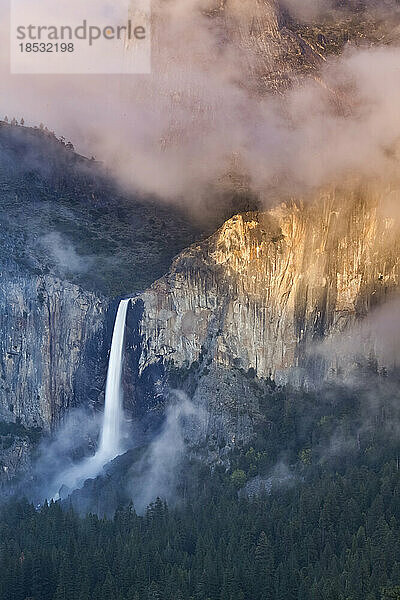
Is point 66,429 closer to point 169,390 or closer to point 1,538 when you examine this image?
point 169,390

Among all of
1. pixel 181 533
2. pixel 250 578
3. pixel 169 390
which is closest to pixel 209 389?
pixel 169 390

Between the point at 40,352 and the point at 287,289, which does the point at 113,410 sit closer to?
the point at 40,352

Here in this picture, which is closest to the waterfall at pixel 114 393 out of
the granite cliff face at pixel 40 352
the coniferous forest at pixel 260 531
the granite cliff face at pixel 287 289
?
the granite cliff face at pixel 40 352

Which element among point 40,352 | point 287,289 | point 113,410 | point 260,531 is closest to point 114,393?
point 113,410

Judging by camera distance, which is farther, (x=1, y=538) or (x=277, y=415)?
(x=277, y=415)

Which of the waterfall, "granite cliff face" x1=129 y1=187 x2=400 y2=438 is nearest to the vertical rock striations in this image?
"granite cliff face" x1=129 y1=187 x2=400 y2=438

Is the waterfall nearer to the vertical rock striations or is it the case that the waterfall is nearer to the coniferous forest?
the vertical rock striations
